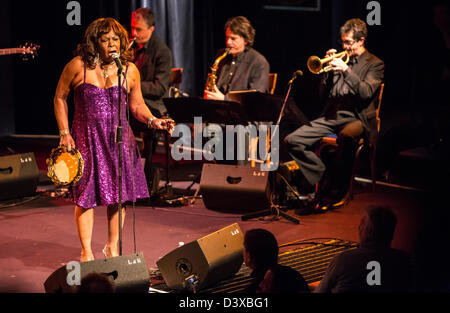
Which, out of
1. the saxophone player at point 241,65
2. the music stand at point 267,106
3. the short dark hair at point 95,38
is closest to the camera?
the short dark hair at point 95,38

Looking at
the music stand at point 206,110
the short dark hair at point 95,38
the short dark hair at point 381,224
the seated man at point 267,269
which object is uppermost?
the short dark hair at point 95,38

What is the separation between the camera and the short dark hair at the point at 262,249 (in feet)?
9.08

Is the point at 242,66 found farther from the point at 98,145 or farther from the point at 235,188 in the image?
the point at 98,145

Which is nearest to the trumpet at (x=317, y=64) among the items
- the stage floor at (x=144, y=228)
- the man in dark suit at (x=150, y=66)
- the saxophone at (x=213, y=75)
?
the saxophone at (x=213, y=75)

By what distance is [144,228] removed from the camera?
5113 mm

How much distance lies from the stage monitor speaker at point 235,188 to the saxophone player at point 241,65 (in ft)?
2.52

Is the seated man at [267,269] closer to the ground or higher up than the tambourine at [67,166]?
closer to the ground

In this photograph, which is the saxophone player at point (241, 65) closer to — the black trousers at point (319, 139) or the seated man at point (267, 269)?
the black trousers at point (319, 139)

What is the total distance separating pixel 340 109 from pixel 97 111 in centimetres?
288

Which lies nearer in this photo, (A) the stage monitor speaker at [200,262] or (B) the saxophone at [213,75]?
(A) the stage monitor speaker at [200,262]

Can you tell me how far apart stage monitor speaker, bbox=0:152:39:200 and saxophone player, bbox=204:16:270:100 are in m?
2.07

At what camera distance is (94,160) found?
12.3ft

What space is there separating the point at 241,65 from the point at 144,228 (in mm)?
1985

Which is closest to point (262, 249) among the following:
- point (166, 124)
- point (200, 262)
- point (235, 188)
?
point (200, 262)
